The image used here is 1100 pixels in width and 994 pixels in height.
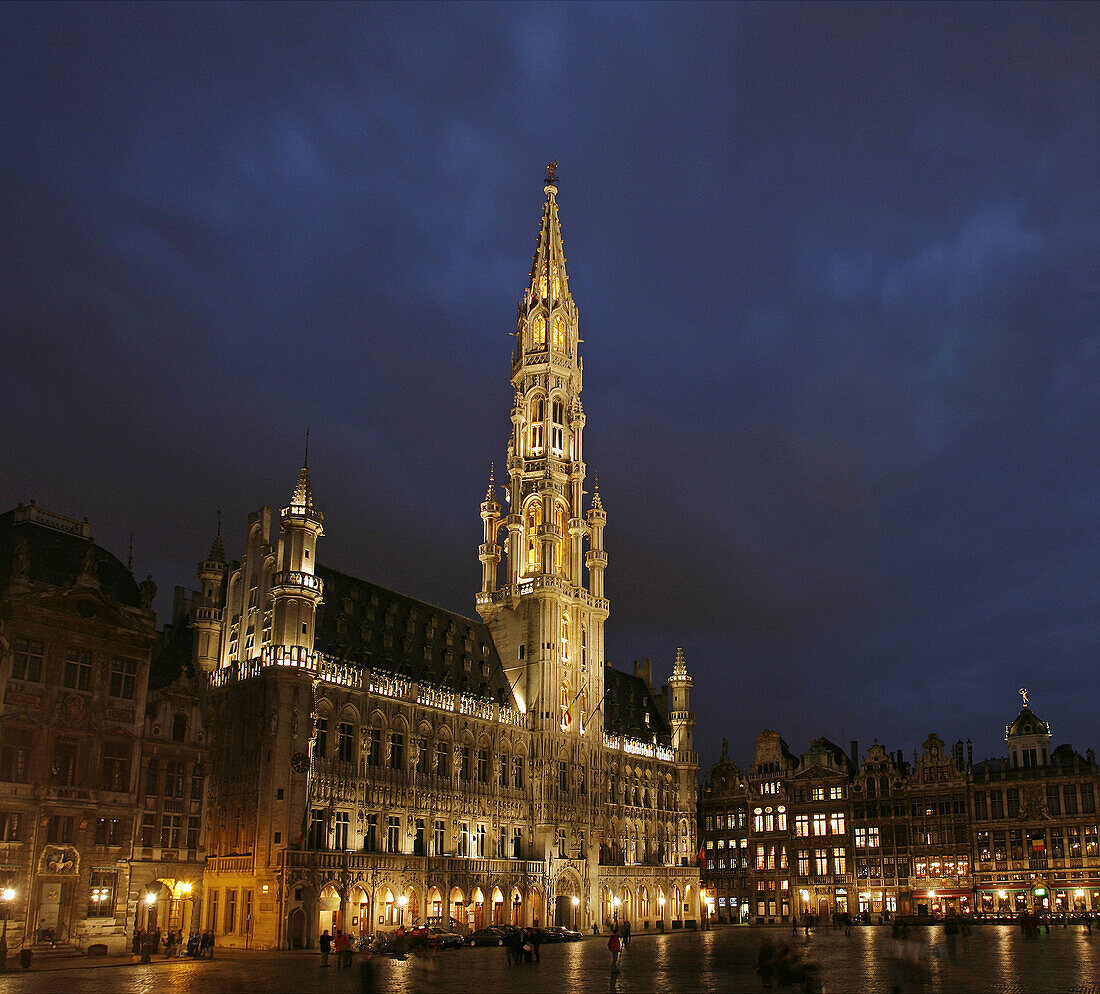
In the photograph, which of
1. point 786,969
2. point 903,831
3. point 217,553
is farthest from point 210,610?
point 903,831

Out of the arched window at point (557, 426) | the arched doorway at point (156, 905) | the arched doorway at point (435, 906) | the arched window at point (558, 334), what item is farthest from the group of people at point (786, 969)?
the arched window at point (558, 334)

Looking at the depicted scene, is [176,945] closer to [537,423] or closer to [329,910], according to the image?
[329,910]

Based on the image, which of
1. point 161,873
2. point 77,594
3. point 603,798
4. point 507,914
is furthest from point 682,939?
point 77,594

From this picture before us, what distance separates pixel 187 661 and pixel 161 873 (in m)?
18.9

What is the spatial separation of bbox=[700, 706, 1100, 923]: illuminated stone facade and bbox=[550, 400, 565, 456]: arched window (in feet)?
138

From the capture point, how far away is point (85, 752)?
55.2 m

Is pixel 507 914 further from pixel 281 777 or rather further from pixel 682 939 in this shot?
pixel 281 777

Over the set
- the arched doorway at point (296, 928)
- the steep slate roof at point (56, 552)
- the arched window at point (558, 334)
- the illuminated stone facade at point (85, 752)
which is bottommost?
the arched doorway at point (296, 928)

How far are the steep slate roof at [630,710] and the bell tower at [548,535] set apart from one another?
7.82 metres

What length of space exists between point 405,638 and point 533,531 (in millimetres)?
21276

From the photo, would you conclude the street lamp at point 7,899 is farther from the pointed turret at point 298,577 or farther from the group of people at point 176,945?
the pointed turret at point 298,577

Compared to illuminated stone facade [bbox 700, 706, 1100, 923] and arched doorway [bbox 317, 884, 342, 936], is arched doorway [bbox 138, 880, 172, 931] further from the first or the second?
illuminated stone facade [bbox 700, 706, 1100, 923]

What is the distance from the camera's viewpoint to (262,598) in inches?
2955

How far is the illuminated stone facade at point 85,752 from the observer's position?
52.0 metres
